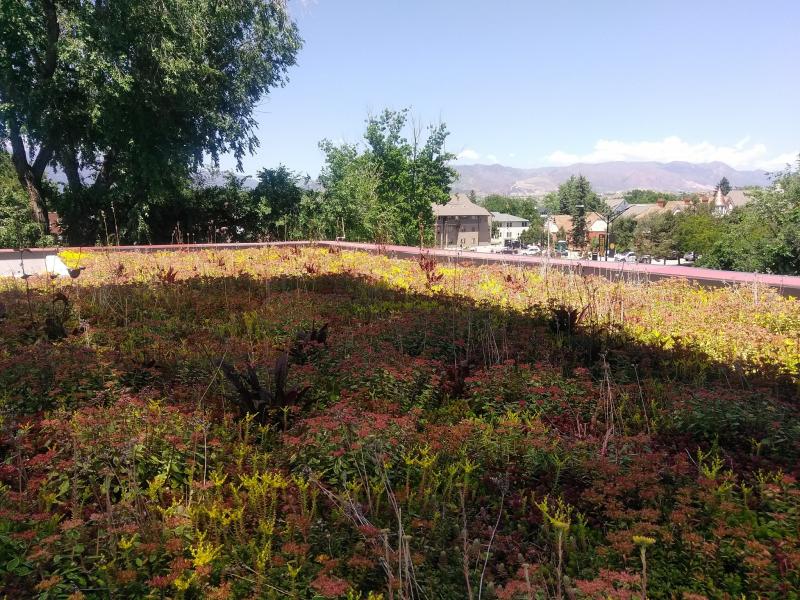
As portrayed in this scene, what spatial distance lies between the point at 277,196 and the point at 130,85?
7005 millimetres

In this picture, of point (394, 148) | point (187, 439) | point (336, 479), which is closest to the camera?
point (336, 479)

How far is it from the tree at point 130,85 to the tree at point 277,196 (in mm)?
1356

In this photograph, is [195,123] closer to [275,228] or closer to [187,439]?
[275,228]

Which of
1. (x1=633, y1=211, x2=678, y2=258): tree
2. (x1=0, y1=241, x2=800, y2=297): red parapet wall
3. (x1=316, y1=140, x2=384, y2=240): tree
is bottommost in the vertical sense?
(x1=633, y1=211, x2=678, y2=258): tree

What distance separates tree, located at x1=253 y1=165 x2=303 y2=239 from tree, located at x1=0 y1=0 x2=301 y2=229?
1356mm

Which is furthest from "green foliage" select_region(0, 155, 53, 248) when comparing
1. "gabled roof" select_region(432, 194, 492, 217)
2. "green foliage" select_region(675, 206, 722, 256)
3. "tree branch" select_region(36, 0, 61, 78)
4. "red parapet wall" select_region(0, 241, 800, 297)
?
"green foliage" select_region(675, 206, 722, 256)

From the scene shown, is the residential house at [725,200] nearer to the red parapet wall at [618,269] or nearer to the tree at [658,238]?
the tree at [658,238]

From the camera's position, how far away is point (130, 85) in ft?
50.4

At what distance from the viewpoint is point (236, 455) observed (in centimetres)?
278

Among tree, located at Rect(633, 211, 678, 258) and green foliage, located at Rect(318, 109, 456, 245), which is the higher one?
green foliage, located at Rect(318, 109, 456, 245)

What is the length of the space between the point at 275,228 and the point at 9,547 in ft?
64.8

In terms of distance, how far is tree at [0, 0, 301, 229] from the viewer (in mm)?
15000

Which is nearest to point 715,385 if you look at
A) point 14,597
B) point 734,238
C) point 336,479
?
point 336,479

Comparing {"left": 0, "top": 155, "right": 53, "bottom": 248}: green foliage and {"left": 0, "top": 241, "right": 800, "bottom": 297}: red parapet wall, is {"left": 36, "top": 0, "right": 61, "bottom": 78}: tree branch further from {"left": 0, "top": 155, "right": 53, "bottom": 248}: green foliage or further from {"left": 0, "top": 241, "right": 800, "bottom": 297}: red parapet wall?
{"left": 0, "top": 241, "right": 800, "bottom": 297}: red parapet wall
